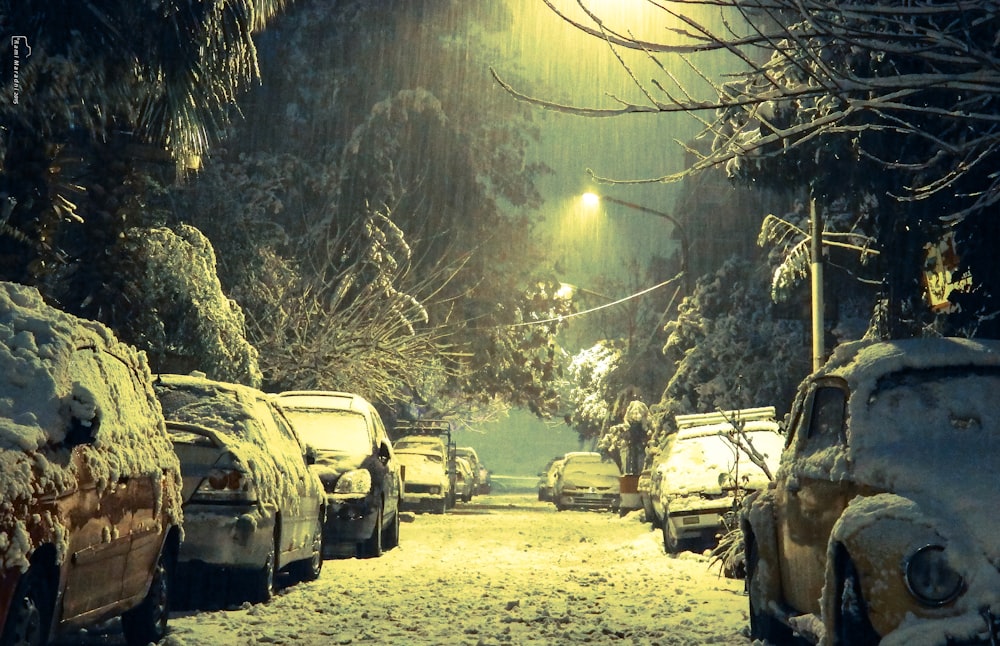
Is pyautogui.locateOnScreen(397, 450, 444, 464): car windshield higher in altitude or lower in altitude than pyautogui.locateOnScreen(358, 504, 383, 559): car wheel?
higher

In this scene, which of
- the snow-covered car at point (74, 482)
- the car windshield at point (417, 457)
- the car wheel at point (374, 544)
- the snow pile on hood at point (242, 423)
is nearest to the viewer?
the snow-covered car at point (74, 482)

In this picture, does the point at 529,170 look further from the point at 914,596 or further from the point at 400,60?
the point at 914,596

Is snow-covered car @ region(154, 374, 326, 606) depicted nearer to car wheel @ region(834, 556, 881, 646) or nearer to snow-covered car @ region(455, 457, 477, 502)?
car wheel @ region(834, 556, 881, 646)

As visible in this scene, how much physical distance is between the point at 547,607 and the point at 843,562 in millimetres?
5053

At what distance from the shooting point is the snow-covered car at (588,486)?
3791cm

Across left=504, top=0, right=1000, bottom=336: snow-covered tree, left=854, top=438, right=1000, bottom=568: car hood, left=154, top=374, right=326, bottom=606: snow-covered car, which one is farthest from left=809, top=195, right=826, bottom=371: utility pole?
left=854, top=438, right=1000, bottom=568: car hood


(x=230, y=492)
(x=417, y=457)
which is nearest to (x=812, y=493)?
(x=230, y=492)

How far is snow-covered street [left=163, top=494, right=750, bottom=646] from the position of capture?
9711mm

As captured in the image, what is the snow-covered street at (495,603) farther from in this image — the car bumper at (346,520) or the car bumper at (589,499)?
the car bumper at (589,499)

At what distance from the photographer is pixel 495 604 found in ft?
38.7

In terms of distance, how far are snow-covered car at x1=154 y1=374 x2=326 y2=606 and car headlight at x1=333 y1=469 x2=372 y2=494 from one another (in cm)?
333

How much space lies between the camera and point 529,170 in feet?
135

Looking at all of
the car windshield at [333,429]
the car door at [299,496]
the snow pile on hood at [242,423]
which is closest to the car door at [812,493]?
the snow pile on hood at [242,423]

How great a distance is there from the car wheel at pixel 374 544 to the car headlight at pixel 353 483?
0.36 m
